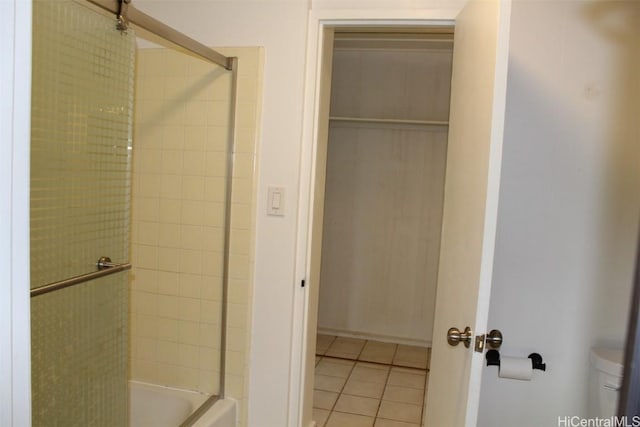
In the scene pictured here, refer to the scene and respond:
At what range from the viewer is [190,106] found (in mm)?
2188

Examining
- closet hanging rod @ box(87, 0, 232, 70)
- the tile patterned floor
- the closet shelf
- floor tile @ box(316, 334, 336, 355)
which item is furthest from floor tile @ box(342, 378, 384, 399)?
closet hanging rod @ box(87, 0, 232, 70)

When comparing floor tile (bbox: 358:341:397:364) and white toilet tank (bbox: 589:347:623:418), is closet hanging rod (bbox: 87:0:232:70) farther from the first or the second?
floor tile (bbox: 358:341:397:364)

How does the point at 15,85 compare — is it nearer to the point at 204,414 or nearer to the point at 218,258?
the point at 218,258

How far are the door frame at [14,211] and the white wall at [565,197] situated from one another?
5.51ft

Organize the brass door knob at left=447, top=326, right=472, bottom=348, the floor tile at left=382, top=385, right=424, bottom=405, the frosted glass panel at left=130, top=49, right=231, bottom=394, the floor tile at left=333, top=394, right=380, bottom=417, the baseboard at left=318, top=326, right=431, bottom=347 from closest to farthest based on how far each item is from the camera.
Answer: the brass door knob at left=447, top=326, right=472, bottom=348, the frosted glass panel at left=130, top=49, right=231, bottom=394, the floor tile at left=333, top=394, right=380, bottom=417, the floor tile at left=382, top=385, right=424, bottom=405, the baseboard at left=318, top=326, right=431, bottom=347

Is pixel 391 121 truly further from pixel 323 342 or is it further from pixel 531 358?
pixel 531 358

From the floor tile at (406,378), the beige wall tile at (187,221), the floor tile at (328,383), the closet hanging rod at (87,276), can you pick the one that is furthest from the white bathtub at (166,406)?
the floor tile at (406,378)

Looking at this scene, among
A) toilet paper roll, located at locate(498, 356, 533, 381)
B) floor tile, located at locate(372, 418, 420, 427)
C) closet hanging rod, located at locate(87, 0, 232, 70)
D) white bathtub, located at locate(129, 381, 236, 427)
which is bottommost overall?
floor tile, located at locate(372, 418, 420, 427)

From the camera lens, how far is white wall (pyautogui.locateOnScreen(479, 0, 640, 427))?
1798 millimetres

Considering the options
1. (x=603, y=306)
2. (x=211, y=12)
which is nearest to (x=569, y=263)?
(x=603, y=306)

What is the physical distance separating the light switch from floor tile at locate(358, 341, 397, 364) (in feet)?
6.53

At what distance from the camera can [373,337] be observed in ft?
13.3

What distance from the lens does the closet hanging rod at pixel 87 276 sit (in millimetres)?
1208

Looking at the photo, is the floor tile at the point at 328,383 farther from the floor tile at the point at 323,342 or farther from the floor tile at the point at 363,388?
the floor tile at the point at 323,342
